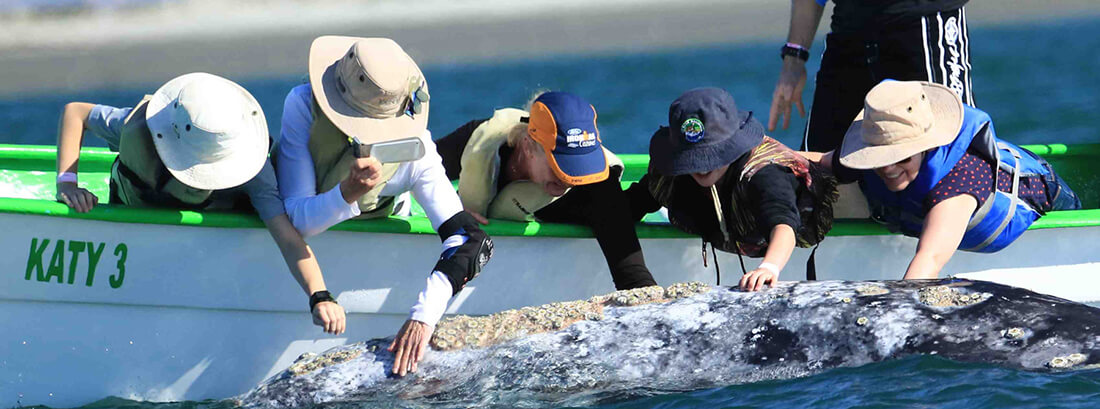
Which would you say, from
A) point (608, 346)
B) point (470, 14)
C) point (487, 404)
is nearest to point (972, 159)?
point (608, 346)

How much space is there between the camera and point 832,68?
7.38 metres

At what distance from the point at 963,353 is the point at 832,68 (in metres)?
2.33

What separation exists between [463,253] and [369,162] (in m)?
0.63

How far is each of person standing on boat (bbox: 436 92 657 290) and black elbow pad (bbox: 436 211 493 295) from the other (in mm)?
393

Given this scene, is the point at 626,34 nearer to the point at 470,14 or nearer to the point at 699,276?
the point at 470,14

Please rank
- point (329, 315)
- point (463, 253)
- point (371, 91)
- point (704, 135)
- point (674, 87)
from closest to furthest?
point (371, 91)
point (329, 315)
point (463, 253)
point (704, 135)
point (674, 87)

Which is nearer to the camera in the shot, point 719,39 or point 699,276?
point 699,276

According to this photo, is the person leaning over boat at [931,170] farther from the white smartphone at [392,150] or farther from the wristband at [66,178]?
the wristband at [66,178]

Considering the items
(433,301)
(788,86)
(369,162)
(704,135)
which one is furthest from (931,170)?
(369,162)

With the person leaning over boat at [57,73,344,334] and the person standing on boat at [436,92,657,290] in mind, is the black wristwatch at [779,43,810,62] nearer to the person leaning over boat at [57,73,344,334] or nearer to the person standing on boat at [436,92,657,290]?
the person standing on boat at [436,92,657,290]

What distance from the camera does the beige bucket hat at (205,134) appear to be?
5605mm

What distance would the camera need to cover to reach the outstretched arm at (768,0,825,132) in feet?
24.2

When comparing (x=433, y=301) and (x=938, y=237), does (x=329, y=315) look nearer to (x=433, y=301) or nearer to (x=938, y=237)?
(x=433, y=301)

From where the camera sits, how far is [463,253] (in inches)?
230
